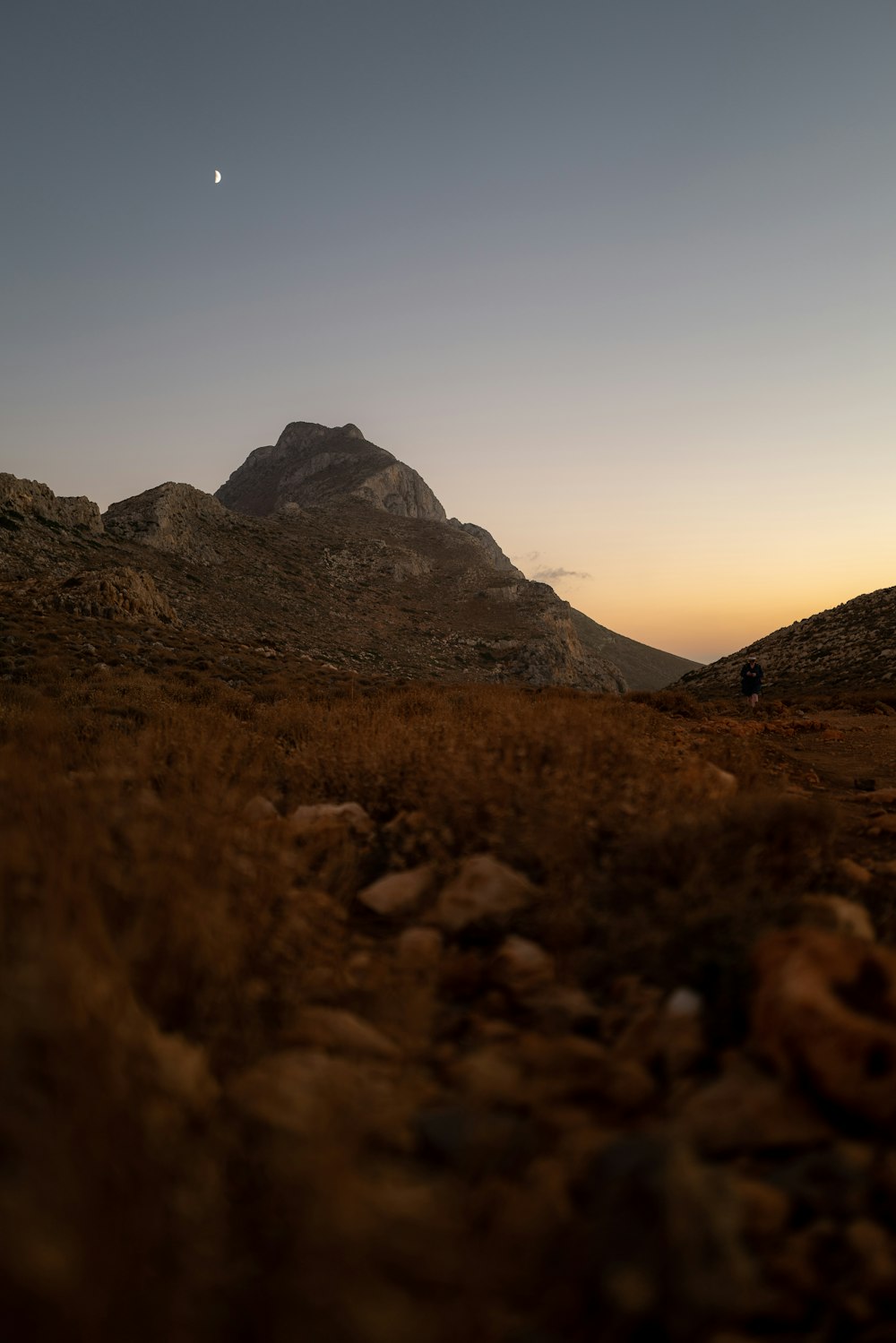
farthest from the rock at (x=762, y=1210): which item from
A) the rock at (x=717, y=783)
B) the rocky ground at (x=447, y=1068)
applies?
the rock at (x=717, y=783)

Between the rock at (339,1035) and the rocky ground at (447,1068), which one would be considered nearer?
the rocky ground at (447,1068)

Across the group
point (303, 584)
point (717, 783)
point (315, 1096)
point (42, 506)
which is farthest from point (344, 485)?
point (315, 1096)

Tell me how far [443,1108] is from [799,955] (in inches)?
44.0

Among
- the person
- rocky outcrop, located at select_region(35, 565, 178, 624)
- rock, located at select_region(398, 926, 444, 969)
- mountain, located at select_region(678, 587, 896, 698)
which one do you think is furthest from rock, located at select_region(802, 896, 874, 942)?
mountain, located at select_region(678, 587, 896, 698)

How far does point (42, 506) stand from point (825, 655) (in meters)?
39.9

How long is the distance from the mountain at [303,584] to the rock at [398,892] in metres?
12.8

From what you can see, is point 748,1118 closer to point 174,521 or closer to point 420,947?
point 420,947

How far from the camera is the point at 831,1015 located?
1719 millimetres

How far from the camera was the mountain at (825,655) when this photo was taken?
23438mm

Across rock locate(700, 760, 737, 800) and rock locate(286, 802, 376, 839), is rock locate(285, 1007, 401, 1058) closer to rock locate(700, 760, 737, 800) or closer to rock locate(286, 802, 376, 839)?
rock locate(286, 802, 376, 839)

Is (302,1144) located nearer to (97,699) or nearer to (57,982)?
(57,982)

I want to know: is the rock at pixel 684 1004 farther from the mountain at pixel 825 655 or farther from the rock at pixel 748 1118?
the mountain at pixel 825 655

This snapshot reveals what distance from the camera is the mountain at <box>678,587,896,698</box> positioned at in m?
23.4

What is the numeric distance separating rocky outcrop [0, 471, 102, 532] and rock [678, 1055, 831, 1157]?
37.9m
